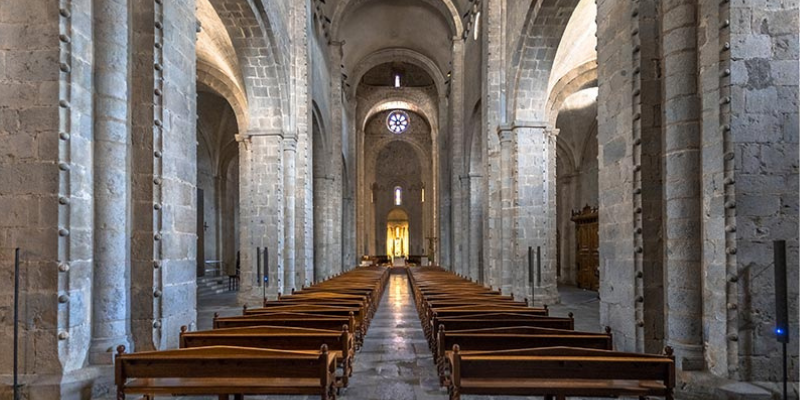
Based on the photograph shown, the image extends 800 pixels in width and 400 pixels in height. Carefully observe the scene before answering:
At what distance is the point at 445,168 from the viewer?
2786 cm

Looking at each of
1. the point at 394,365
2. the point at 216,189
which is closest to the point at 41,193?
the point at 394,365

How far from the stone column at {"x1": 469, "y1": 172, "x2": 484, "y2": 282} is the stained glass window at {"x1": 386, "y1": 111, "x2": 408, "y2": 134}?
764 inches

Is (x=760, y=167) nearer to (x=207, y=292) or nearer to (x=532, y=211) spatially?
(x=532, y=211)

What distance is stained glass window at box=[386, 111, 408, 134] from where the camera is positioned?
128ft

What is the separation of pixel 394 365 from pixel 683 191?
13.0 ft

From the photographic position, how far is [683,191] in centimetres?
519

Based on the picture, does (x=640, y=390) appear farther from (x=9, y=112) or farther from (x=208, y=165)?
(x=208, y=165)

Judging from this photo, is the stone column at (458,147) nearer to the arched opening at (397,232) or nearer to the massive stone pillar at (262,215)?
the massive stone pillar at (262,215)

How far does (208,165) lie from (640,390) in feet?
70.2

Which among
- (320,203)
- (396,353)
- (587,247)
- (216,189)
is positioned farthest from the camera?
(216,189)

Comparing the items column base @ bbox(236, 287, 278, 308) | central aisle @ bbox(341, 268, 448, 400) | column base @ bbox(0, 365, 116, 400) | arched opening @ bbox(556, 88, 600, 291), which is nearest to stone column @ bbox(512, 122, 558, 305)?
central aisle @ bbox(341, 268, 448, 400)

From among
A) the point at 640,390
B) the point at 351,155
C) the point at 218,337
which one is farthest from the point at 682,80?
the point at 351,155

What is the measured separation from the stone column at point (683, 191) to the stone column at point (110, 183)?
551cm

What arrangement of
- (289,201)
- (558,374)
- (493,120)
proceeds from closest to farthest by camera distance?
(558,374) → (289,201) → (493,120)
